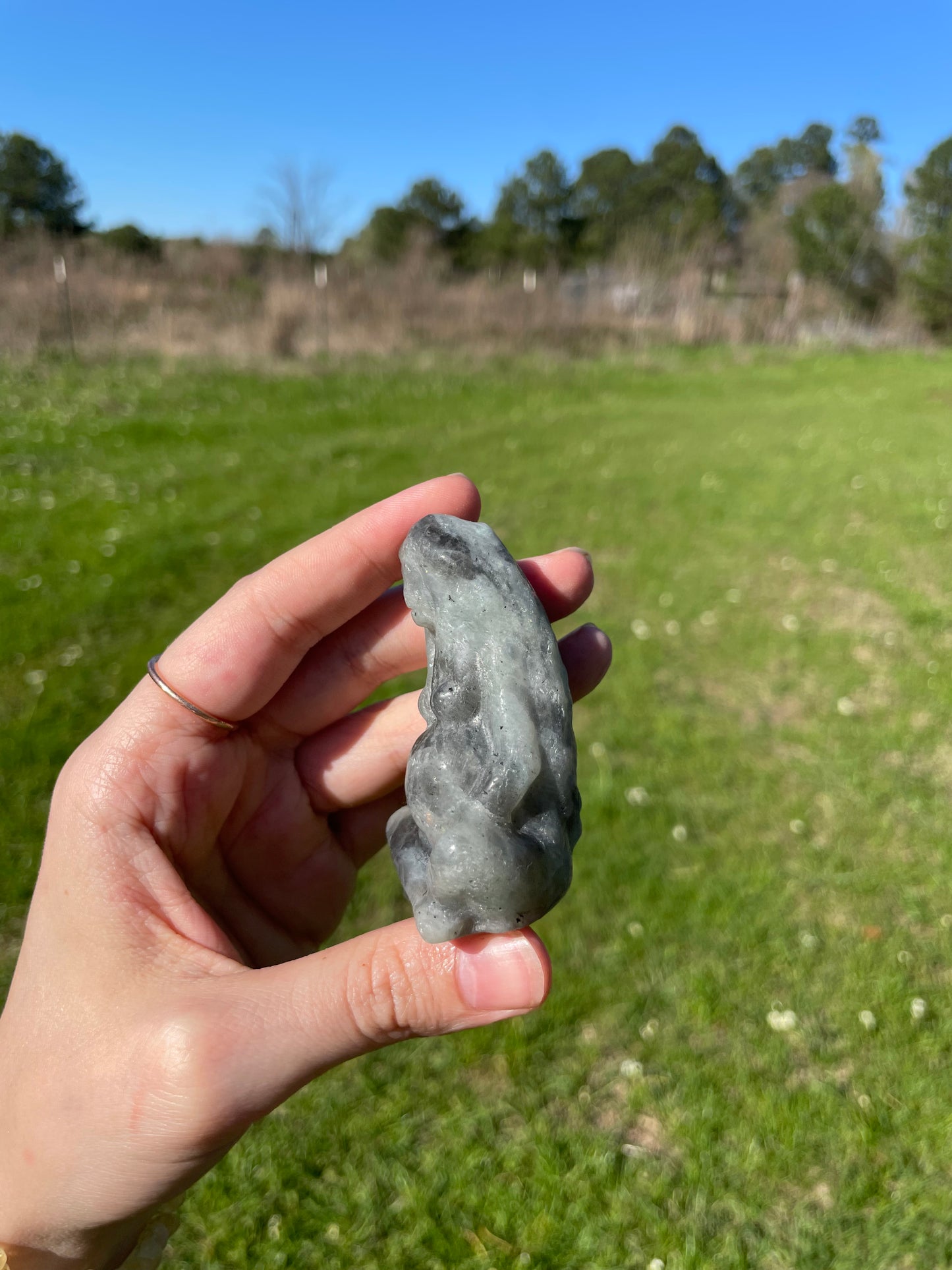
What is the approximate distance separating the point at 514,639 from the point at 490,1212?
1.96 metres

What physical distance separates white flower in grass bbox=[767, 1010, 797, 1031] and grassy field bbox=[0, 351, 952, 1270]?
2 cm

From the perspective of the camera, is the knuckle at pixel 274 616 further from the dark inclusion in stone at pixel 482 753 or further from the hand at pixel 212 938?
the dark inclusion in stone at pixel 482 753

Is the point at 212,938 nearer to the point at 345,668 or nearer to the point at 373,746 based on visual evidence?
the point at 373,746

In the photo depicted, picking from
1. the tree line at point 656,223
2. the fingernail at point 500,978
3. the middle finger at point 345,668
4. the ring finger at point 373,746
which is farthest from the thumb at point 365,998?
the tree line at point 656,223

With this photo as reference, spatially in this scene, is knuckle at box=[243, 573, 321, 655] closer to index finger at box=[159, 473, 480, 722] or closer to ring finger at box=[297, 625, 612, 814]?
index finger at box=[159, 473, 480, 722]

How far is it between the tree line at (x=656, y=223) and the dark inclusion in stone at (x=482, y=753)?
24292mm

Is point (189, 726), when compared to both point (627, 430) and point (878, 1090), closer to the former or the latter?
point (878, 1090)

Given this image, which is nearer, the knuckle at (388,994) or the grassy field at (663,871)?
the knuckle at (388,994)

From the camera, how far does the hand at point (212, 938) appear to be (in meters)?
1.63

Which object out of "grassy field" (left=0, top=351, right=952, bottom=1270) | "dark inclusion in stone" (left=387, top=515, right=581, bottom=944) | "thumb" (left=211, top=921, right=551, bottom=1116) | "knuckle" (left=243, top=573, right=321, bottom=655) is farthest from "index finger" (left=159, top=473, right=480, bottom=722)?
"grassy field" (left=0, top=351, right=952, bottom=1270)

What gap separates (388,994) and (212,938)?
0.49 metres

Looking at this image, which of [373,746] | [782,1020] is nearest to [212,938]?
[373,746]

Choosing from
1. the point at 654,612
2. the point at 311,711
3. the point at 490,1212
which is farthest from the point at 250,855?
the point at 654,612

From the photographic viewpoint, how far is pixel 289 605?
237 centimetres
